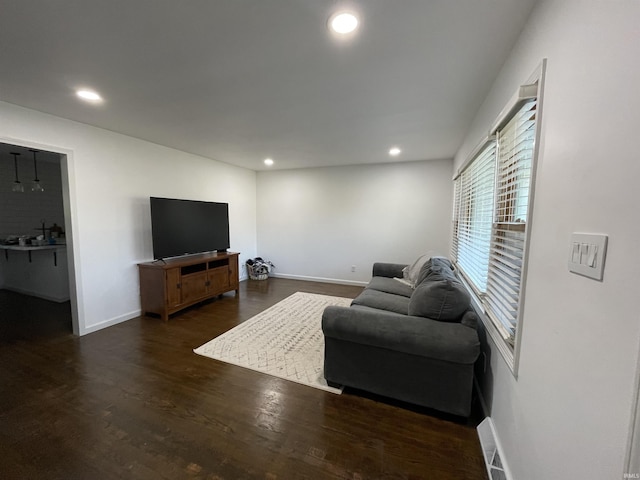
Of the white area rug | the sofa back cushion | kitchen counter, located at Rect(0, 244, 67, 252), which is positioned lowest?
the white area rug

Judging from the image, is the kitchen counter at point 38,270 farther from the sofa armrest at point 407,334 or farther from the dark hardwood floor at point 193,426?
the sofa armrest at point 407,334

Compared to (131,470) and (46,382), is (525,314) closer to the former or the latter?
(131,470)

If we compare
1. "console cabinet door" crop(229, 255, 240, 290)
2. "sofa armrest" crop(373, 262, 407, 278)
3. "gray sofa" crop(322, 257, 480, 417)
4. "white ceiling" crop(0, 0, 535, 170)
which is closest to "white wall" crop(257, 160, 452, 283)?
"sofa armrest" crop(373, 262, 407, 278)

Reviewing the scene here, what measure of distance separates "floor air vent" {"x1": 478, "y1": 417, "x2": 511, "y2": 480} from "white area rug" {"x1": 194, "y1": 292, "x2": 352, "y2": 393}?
980 millimetres

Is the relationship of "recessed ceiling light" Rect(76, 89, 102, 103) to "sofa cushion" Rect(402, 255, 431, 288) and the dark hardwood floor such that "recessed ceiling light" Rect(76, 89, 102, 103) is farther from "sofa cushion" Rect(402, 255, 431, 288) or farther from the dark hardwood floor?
"sofa cushion" Rect(402, 255, 431, 288)

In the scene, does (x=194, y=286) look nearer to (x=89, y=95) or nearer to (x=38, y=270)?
(x=89, y=95)

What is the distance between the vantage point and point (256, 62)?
171 centimetres

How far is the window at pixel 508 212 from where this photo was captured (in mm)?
1233

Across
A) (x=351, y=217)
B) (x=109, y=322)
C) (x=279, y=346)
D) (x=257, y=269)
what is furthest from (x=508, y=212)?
(x=257, y=269)

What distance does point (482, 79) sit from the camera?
6.21 ft

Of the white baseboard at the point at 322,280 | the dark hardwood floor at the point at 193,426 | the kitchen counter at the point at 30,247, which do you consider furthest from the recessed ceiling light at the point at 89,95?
the white baseboard at the point at 322,280

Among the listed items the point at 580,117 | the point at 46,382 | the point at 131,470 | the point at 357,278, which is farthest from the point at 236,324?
the point at 580,117

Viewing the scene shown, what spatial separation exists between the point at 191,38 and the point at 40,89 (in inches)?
65.2

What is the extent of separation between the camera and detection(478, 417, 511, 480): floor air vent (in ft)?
4.39
